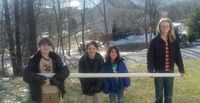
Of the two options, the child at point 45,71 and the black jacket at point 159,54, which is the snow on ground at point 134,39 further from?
the child at point 45,71

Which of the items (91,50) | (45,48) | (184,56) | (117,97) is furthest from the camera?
(184,56)

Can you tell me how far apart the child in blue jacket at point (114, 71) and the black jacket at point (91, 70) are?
5.9 inches

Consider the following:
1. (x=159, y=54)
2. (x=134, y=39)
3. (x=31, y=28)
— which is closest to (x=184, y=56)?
(x=31, y=28)

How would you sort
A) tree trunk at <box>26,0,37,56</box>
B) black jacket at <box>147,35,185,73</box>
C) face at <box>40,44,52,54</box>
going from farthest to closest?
tree trunk at <box>26,0,37,56</box> → black jacket at <box>147,35,185,73</box> → face at <box>40,44,52,54</box>

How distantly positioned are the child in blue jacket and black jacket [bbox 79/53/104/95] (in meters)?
0.15

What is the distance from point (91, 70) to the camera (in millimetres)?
6047

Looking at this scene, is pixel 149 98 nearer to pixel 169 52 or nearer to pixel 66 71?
pixel 169 52

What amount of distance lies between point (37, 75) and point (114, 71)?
1230mm

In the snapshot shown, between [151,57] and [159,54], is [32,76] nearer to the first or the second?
[151,57]

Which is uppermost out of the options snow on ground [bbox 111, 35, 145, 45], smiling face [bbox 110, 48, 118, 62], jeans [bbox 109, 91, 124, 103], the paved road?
smiling face [bbox 110, 48, 118, 62]

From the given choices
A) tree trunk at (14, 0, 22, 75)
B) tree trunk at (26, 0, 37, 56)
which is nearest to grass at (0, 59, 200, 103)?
tree trunk at (26, 0, 37, 56)

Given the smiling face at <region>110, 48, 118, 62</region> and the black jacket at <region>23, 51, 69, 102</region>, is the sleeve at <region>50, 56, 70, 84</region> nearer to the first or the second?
A: the black jacket at <region>23, 51, 69, 102</region>

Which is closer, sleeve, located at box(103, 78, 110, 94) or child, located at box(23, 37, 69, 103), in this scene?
child, located at box(23, 37, 69, 103)

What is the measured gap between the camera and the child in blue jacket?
615 cm
